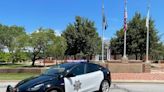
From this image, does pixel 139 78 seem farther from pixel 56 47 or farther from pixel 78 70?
pixel 56 47

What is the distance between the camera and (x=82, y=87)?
14.0 meters

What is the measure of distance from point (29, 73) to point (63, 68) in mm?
19568

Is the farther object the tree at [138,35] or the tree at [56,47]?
the tree at [138,35]

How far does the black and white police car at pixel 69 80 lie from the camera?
1247 centimetres

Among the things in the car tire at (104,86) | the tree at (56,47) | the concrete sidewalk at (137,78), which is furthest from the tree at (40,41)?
the car tire at (104,86)

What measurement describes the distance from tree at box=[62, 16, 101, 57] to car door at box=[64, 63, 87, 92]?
4438 centimetres

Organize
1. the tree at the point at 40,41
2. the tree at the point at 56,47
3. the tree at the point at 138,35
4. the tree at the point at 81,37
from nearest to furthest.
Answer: the tree at the point at 40,41 < the tree at the point at 56,47 < the tree at the point at 138,35 < the tree at the point at 81,37

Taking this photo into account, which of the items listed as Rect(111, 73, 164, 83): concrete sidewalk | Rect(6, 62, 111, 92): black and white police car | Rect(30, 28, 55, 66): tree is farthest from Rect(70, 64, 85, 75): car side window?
Rect(30, 28, 55, 66): tree

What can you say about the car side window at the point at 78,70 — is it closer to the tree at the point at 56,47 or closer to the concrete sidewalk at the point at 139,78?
the concrete sidewalk at the point at 139,78

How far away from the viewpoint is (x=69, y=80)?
1332 cm

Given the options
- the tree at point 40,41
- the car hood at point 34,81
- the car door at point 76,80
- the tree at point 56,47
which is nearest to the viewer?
the car hood at point 34,81

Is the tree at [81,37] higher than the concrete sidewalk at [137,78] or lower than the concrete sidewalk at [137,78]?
higher

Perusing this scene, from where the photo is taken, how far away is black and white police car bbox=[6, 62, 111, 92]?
12469mm

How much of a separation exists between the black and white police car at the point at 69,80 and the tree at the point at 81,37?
43408 mm
